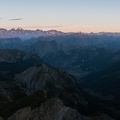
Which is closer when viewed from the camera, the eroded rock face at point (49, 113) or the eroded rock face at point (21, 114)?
the eroded rock face at point (21, 114)

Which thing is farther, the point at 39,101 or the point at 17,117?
the point at 39,101

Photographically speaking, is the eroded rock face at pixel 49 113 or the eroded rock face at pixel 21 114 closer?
the eroded rock face at pixel 21 114

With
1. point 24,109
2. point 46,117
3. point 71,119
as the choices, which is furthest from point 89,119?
point 24,109

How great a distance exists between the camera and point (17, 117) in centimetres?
17975

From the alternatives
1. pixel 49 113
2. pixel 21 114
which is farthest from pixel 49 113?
pixel 21 114

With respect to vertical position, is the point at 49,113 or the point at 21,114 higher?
the point at 21,114

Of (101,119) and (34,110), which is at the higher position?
(34,110)

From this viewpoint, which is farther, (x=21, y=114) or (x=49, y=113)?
(x=49, y=113)

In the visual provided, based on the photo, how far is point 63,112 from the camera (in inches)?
7283

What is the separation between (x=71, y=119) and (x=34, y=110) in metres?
20.2

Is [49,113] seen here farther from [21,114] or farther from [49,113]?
[21,114]

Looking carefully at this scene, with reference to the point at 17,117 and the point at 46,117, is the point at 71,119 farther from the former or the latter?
the point at 17,117

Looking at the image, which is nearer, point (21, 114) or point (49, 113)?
point (21, 114)

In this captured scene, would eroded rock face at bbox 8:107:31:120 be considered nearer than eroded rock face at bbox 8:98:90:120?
Yes
